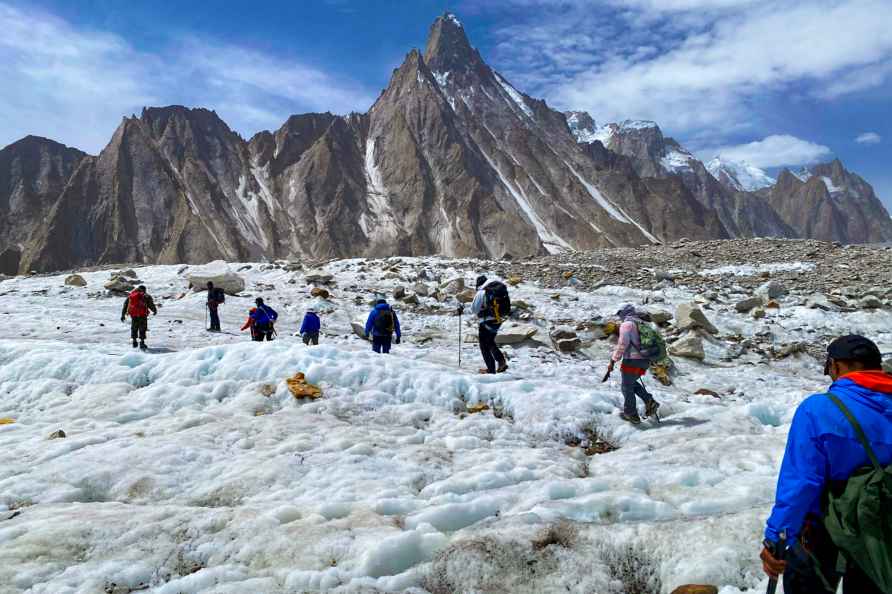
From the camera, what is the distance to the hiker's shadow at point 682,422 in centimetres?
827

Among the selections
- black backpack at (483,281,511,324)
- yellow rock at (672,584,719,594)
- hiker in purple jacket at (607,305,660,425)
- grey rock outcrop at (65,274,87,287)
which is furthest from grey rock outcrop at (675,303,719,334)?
grey rock outcrop at (65,274,87,287)

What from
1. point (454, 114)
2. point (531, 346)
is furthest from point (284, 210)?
point (531, 346)

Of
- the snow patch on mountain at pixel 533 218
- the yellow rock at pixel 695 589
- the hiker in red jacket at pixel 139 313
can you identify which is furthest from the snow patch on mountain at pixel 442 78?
the yellow rock at pixel 695 589

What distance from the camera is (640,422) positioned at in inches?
328

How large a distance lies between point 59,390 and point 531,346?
1047 cm

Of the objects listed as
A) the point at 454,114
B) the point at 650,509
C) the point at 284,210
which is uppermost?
the point at 454,114

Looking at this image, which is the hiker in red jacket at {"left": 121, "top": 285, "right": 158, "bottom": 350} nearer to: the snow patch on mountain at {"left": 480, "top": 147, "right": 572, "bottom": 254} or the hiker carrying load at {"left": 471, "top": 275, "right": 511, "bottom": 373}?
the hiker carrying load at {"left": 471, "top": 275, "right": 511, "bottom": 373}

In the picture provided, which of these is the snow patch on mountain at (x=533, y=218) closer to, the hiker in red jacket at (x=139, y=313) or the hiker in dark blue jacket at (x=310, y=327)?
the hiker in dark blue jacket at (x=310, y=327)

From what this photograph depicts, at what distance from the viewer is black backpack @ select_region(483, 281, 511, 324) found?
10102 mm

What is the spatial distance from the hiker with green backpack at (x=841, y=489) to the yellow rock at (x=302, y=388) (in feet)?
22.6

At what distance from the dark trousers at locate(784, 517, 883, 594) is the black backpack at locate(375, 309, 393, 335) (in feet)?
33.0

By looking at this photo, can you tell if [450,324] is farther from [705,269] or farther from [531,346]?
[705,269]

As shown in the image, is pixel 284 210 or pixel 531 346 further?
pixel 284 210

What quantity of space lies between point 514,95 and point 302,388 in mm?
151429
